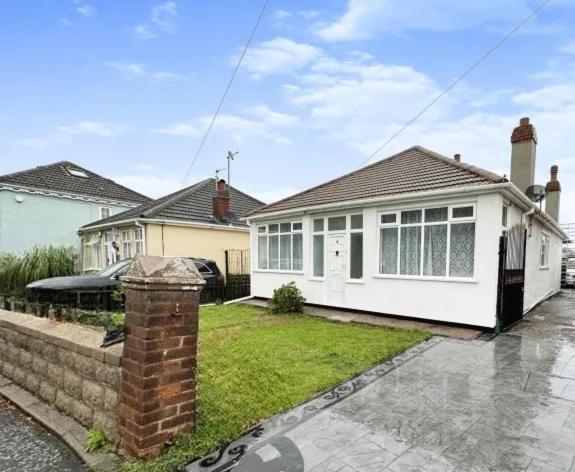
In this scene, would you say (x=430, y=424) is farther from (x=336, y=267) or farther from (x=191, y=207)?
(x=191, y=207)

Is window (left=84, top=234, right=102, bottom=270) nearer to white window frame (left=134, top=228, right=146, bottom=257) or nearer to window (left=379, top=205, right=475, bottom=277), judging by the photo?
white window frame (left=134, top=228, right=146, bottom=257)

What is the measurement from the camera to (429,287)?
7.79 metres

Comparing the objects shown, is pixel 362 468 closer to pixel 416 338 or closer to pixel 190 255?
pixel 416 338

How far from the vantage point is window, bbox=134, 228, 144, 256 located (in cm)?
1388

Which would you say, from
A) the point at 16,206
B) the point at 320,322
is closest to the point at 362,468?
the point at 320,322

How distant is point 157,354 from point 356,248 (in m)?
7.34

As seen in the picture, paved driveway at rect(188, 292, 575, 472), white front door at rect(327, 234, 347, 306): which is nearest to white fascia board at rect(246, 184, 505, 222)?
white front door at rect(327, 234, 347, 306)

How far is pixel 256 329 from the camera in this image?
24.7 feet

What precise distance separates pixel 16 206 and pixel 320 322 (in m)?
18.1

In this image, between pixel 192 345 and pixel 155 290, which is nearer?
pixel 155 290

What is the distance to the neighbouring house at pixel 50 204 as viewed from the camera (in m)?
17.3

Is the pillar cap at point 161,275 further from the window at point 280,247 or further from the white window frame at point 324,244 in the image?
the window at point 280,247

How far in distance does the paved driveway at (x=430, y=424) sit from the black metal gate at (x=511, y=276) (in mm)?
1956

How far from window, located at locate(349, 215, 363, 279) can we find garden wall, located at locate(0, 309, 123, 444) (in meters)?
6.96
